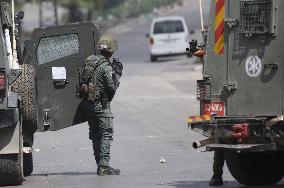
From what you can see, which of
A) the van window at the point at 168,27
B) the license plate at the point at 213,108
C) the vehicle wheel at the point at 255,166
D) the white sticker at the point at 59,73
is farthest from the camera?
the van window at the point at 168,27

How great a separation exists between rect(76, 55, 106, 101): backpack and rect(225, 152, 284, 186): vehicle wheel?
7.51ft

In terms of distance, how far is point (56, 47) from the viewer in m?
14.4

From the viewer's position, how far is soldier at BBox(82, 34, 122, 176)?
556 inches

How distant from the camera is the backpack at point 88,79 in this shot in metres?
14.1

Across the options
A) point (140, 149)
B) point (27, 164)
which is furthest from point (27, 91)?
point (140, 149)

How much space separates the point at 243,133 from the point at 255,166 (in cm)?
135

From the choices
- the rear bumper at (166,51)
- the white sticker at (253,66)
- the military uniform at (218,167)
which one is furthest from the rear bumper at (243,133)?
the rear bumper at (166,51)

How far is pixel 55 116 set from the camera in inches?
573

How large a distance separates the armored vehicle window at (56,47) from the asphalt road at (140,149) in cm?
154

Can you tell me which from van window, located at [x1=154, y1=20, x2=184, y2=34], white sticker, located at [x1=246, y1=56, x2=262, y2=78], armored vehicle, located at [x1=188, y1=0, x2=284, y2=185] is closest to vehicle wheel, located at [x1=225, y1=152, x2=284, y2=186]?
armored vehicle, located at [x1=188, y1=0, x2=284, y2=185]

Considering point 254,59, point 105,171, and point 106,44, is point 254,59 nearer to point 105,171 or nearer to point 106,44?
point 106,44

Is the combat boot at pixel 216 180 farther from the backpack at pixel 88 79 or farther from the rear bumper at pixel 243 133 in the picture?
the backpack at pixel 88 79

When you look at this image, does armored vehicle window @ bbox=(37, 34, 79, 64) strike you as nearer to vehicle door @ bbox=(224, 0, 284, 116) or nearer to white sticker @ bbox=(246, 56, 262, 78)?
vehicle door @ bbox=(224, 0, 284, 116)

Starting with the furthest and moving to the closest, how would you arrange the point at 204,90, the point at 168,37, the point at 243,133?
the point at 168,37
the point at 204,90
the point at 243,133
